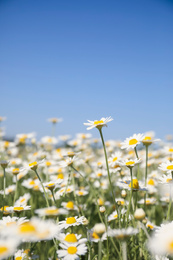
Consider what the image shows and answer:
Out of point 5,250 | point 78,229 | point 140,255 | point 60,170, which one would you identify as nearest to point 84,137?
point 60,170

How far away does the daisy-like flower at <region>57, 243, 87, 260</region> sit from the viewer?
1292 millimetres

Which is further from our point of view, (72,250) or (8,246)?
(72,250)

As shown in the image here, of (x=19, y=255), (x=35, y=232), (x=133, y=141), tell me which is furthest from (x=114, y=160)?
(x=35, y=232)

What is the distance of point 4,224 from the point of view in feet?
4.57

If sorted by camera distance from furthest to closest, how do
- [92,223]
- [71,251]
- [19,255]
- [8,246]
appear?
[92,223]
[19,255]
[71,251]
[8,246]

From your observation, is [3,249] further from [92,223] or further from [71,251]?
[92,223]

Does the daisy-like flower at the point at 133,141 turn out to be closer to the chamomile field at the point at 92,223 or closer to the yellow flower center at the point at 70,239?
the chamomile field at the point at 92,223

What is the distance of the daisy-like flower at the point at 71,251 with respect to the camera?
129 centimetres

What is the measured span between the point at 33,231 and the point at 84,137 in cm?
411

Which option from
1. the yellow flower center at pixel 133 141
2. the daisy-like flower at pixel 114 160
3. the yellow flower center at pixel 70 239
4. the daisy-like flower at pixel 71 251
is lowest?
the daisy-like flower at pixel 71 251

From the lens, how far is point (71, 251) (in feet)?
4.37

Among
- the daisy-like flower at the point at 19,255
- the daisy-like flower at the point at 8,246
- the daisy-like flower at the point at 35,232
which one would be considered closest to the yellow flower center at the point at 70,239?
the daisy-like flower at the point at 19,255

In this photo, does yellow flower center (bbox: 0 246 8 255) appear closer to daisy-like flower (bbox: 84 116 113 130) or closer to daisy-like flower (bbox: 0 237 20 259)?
daisy-like flower (bbox: 0 237 20 259)

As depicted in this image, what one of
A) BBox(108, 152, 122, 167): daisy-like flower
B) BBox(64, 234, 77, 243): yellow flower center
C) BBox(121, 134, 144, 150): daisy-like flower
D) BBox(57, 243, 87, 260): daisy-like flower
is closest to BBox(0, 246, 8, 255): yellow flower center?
BBox(57, 243, 87, 260): daisy-like flower
